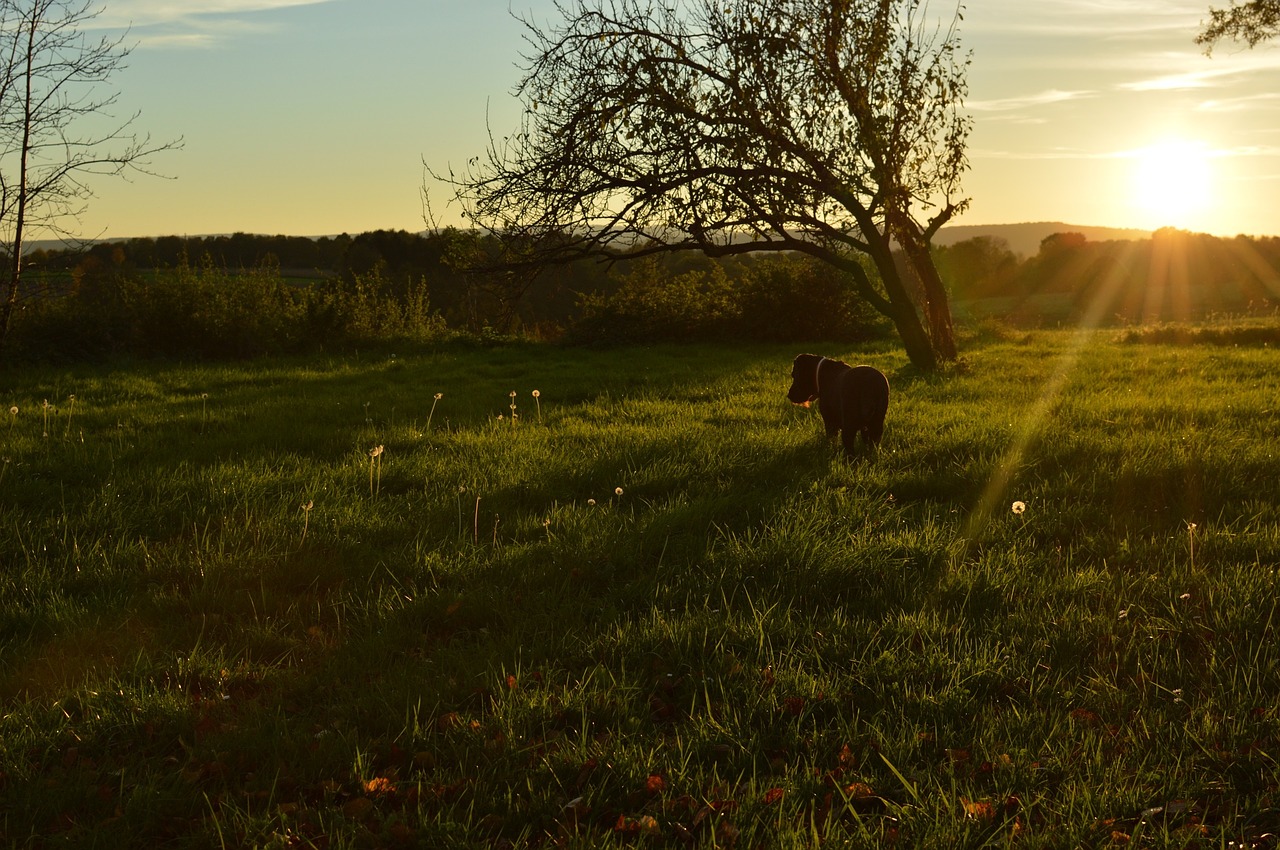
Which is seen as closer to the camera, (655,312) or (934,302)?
(934,302)

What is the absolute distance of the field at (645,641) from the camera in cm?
310

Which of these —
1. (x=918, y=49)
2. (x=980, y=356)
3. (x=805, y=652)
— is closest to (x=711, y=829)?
(x=805, y=652)

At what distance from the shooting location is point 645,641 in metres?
4.33

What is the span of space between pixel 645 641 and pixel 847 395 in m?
4.42

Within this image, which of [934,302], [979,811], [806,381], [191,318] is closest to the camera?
[979,811]

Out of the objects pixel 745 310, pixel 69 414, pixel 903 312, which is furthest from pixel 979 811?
pixel 745 310

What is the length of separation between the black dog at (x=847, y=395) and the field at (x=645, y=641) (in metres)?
0.42

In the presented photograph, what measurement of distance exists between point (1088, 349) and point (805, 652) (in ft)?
53.4

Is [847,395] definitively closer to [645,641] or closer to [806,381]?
[806,381]

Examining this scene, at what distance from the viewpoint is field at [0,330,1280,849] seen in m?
3.10

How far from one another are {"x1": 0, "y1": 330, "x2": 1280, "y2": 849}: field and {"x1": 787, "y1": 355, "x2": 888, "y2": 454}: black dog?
423 mm

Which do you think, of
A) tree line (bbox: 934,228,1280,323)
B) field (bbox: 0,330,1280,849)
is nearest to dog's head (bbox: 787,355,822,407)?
field (bbox: 0,330,1280,849)

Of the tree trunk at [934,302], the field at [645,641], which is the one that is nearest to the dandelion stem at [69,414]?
the field at [645,641]

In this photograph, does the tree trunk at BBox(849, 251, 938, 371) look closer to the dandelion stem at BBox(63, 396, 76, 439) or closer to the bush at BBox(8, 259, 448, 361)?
the bush at BBox(8, 259, 448, 361)
